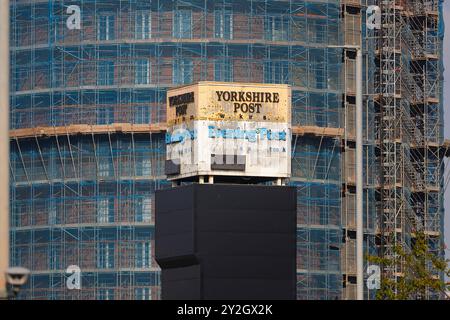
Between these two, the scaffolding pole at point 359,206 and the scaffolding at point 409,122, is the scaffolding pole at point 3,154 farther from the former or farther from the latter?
the scaffolding at point 409,122

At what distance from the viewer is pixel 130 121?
127m

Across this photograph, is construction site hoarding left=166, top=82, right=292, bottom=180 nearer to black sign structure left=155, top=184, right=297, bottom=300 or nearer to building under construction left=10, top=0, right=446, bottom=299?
black sign structure left=155, top=184, right=297, bottom=300

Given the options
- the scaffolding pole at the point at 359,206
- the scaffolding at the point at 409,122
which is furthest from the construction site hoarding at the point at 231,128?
the scaffolding at the point at 409,122

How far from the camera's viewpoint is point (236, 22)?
128 metres

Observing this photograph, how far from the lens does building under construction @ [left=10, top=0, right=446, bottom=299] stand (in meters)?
127

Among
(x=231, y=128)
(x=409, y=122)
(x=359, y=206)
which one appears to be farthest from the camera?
(x=409, y=122)

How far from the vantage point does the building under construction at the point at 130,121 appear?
416 ft

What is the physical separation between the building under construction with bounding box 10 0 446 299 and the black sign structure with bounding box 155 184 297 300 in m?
27.8

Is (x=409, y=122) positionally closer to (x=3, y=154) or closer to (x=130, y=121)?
(x=130, y=121)

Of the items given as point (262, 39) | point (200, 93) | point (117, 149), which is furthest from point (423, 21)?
point (200, 93)

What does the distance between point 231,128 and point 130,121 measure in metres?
24.0

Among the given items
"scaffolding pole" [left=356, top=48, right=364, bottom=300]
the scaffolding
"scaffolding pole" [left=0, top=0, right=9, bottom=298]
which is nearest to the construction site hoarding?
"scaffolding pole" [left=356, top=48, right=364, bottom=300]

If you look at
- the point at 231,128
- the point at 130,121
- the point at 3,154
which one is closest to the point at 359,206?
the point at 231,128
